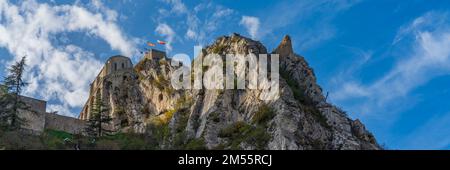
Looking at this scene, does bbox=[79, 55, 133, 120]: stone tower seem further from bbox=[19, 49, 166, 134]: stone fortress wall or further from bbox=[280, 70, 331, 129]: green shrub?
bbox=[280, 70, 331, 129]: green shrub

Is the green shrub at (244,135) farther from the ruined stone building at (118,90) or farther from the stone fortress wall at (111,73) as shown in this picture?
the stone fortress wall at (111,73)

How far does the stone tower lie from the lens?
96.6 metres

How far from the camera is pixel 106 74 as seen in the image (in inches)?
3912

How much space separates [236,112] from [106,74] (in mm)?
34071

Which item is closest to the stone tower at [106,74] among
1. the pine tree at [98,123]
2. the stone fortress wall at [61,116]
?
the stone fortress wall at [61,116]

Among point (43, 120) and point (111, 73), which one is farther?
point (111, 73)

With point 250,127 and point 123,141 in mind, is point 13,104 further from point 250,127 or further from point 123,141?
point 250,127

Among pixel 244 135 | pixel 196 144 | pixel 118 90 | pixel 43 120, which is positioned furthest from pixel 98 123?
pixel 244 135

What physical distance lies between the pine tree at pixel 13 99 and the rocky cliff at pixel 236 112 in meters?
15.2

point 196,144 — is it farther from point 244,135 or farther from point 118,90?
point 118,90
